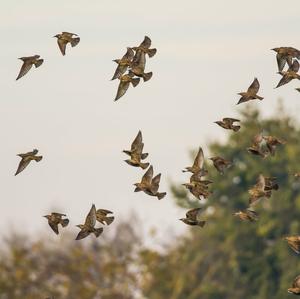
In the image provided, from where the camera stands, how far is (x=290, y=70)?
832 inches

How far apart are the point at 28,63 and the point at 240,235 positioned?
43488 millimetres

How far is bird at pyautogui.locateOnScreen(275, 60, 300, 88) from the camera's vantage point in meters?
21.0

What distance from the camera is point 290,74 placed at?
21.1 meters

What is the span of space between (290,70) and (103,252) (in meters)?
42.5

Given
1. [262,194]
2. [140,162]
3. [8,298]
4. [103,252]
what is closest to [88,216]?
[140,162]

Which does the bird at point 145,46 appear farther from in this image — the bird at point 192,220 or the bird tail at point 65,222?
the bird tail at point 65,222

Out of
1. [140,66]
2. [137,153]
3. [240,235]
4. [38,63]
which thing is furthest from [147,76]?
[240,235]

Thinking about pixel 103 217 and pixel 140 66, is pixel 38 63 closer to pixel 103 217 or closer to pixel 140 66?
pixel 140 66

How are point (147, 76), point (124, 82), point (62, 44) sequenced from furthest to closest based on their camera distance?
point (62, 44), point (124, 82), point (147, 76)

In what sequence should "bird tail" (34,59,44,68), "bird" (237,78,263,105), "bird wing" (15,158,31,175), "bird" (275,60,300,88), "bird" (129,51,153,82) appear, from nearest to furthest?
"bird" (129,51,153,82) < "bird" (275,60,300,88) < "bird" (237,78,263,105) < "bird tail" (34,59,44,68) < "bird wing" (15,158,31,175)

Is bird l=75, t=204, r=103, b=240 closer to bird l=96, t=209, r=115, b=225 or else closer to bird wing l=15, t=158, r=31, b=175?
bird l=96, t=209, r=115, b=225

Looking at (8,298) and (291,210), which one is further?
(291,210)

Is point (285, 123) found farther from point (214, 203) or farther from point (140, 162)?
point (140, 162)

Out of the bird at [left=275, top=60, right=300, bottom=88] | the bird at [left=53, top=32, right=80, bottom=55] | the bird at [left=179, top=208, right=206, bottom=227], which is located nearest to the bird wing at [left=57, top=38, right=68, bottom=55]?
the bird at [left=53, top=32, right=80, bottom=55]
